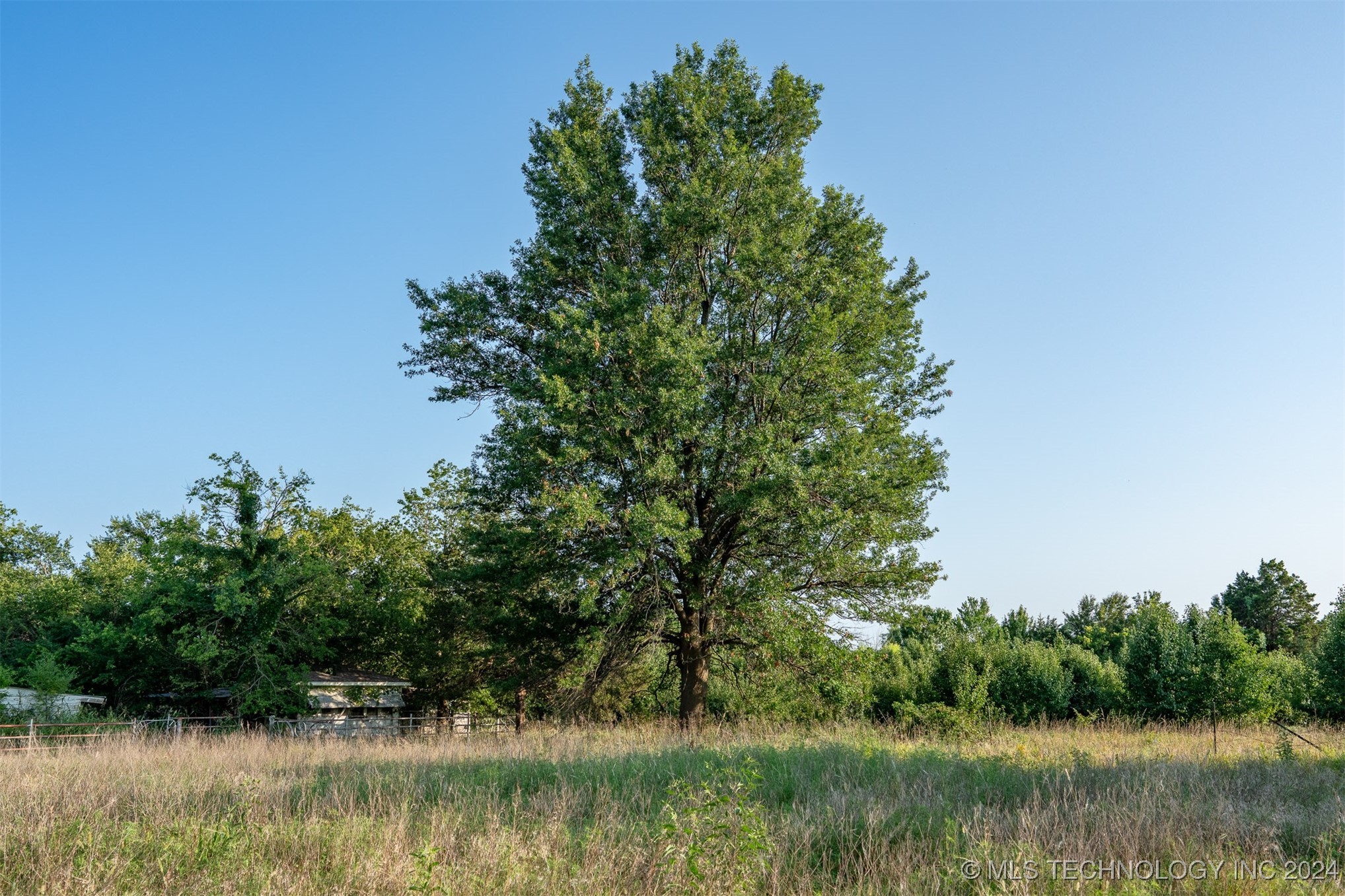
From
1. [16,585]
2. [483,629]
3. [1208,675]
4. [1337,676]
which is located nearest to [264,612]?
[483,629]

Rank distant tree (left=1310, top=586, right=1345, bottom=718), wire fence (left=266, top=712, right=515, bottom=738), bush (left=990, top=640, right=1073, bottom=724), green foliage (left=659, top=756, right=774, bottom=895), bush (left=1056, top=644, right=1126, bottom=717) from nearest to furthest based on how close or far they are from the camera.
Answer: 1. green foliage (left=659, top=756, right=774, bottom=895)
2. wire fence (left=266, top=712, right=515, bottom=738)
3. distant tree (left=1310, top=586, right=1345, bottom=718)
4. bush (left=990, top=640, right=1073, bottom=724)
5. bush (left=1056, top=644, right=1126, bottom=717)

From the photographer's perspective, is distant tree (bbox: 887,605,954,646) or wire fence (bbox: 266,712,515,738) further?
wire fence (bbox: 266,712,515,738)

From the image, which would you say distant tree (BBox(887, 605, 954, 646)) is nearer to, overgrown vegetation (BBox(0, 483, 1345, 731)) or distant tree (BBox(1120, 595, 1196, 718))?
overgrown vegetation (BBox(0, 483, 1345, 731))

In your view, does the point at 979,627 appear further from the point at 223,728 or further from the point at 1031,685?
the point at 223,728

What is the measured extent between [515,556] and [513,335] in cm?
554

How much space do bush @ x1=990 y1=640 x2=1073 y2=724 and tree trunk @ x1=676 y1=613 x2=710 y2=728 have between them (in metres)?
12.7

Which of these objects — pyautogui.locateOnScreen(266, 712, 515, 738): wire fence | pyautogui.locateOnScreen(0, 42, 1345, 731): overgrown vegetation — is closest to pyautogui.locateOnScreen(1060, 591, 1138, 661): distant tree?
pyautogui.locateOnScreen(0, 42, 1345, 731): overgrown vegetation

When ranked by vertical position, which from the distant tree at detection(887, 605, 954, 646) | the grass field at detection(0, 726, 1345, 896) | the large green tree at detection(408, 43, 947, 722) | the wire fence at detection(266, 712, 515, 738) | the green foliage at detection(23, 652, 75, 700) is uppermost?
the large green tree at detection(408, 43, 947, 722)

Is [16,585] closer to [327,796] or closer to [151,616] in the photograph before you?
[151,616]

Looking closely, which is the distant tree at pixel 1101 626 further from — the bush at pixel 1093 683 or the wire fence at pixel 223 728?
the wire fence at pixel 223 728

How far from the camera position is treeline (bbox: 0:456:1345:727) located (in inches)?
789

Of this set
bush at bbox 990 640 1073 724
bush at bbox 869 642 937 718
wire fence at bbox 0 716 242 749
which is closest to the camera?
wire fence at bbox 0 716 242 749

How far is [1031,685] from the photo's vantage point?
29.0 m

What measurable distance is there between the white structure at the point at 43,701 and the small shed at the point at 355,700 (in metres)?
7.57
